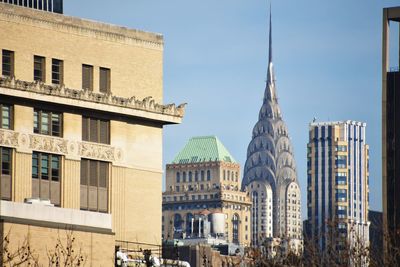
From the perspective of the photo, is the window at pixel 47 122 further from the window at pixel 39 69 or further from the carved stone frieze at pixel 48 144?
the window at pixel 39 69

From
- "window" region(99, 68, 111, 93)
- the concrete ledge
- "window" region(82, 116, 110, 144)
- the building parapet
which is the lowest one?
the concrete ledge

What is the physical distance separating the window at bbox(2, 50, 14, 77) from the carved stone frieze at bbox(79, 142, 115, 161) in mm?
8148

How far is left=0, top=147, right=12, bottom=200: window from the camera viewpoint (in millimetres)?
144750

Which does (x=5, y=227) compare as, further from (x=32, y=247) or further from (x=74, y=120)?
(x=74, y=120)

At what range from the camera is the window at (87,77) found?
154m

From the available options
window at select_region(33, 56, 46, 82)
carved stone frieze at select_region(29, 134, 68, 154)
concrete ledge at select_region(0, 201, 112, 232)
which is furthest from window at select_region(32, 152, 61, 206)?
concrete ledge at select_region(0, 201, 112, 232)

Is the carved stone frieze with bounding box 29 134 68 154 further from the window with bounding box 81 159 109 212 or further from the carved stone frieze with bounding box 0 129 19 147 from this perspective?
the window with bounding box 81 159 109 212

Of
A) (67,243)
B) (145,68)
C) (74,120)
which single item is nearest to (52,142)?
(74,120)

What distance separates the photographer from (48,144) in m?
149

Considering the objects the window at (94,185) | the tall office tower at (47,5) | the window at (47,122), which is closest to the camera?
the window at (47,122)

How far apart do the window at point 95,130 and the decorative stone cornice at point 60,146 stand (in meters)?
0.80

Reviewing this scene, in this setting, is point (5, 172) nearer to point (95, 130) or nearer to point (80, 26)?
point (95, 130)

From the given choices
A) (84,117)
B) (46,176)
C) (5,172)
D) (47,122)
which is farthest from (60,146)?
(5,172)

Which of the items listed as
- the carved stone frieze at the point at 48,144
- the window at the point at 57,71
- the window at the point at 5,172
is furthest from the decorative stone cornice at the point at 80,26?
the window at the point at 5,172
